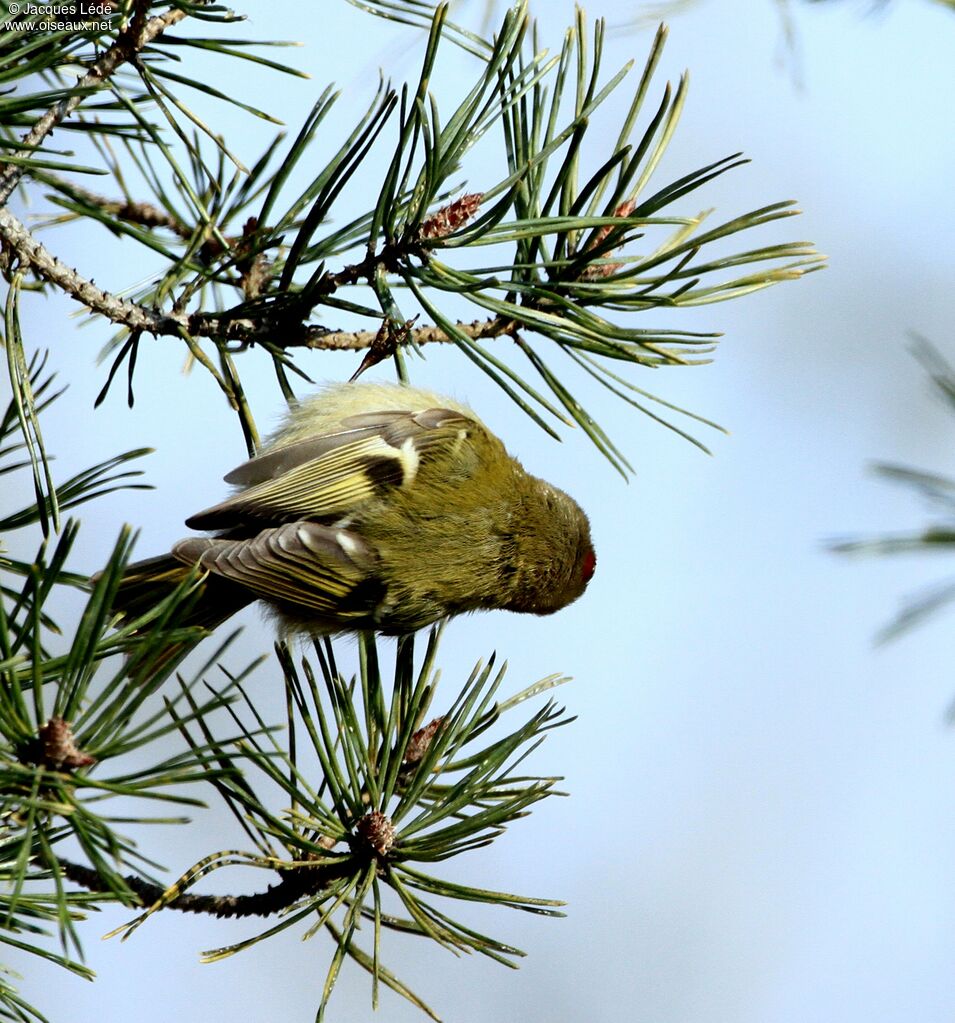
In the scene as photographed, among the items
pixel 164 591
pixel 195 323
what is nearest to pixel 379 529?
pixel 164 591

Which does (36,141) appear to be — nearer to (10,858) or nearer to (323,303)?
(323,303)

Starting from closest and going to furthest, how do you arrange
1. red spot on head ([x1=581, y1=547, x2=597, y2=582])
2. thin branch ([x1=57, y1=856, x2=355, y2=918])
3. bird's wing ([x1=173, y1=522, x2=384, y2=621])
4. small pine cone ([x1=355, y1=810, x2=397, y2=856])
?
thin branch ([x1=57, y1=856, x2=355, y2=918]), small pine cone ([x1=355, y1=810, x2=397, y2=856]), bird's wing ([x1=173, y1=522, x2=384, y2=621]), red spot on head ([x1=581, y1=547, x2=597, y2=582])

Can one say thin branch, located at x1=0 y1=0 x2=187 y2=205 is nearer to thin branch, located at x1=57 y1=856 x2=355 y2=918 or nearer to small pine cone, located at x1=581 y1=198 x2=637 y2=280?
small pine cone, located at x1=581 y1=198 x2=637 y2=280

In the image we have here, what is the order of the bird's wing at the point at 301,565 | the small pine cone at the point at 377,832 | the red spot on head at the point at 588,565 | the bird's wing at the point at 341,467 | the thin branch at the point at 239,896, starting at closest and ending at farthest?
the thin branch at the point at 239,896 < the small pine cone at the point at 377,832 < the bird's wing at the point at 301,565 < the bird's wing at the point at 341,467 < the red spot on head at the point at 588,565

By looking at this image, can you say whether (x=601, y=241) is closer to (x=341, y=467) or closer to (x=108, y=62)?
(x=108, y=62)

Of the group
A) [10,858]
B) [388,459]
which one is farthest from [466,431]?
[10,858]

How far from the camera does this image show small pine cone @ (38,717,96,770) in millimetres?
723

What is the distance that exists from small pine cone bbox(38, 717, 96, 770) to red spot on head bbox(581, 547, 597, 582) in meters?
0.93

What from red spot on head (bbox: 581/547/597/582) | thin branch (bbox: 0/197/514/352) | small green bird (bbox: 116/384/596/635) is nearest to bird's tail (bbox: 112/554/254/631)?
small green bird (bbox: 116/384/596/635)

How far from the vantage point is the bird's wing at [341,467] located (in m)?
1.38

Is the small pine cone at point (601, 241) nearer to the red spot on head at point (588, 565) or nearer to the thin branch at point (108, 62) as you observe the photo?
the thin branch at point (108, 62)

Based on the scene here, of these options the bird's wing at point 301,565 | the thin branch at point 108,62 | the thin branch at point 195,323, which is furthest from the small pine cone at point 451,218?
the bird's wing at point 301,565

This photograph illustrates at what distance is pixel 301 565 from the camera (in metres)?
1.33

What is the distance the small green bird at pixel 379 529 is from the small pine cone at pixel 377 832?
0.37 metres
